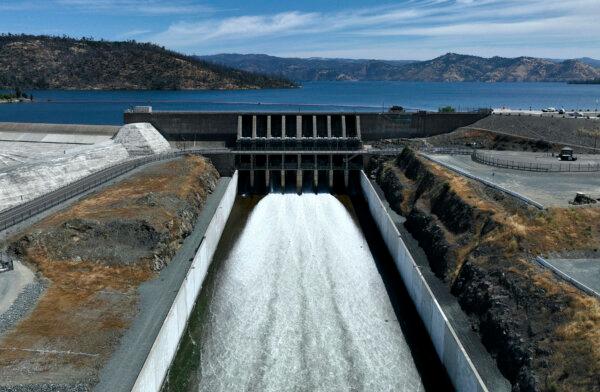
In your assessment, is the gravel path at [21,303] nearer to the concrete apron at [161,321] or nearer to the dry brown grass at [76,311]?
the dry brown grass at [76,311]

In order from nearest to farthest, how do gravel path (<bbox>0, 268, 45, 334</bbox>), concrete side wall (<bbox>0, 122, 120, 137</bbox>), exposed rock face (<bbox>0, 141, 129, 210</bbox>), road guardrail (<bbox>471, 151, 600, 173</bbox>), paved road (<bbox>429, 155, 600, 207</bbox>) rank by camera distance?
1. gravel path (<bbox>0, 268, 45, 334</bbox>)
2. paved road (<bbox>429, 155, 600, 207</bbox>)
3. exposed rock face (<bbox>0, 141, 129, 210</bbox>)
4. road guardrail (<bbox>471, 151, 600, 173</bbox>)
5. concrete side wall (<bbox>0, 122, 120, 137</bbox>)

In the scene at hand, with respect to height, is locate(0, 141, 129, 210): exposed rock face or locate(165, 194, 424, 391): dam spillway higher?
locate(0, 141, 129, 210): exposed rock face

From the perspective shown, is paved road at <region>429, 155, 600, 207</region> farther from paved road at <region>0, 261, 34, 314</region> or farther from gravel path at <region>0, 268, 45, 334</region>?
paved road at <region>0, 261, 34, 314</region>

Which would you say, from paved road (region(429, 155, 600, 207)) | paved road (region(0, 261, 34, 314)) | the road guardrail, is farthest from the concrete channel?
the road guardrail

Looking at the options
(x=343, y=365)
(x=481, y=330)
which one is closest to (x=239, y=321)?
(x=343, y=365)

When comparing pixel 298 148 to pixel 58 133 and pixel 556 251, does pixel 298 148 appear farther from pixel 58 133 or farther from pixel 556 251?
pixel 556 251

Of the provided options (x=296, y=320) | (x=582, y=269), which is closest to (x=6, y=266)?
(x=296, y=320)
